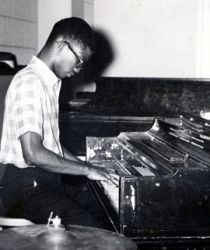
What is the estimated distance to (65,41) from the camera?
2561 mm

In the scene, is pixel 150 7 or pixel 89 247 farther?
pixel 150 7

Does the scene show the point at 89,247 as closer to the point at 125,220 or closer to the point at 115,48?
the point at 125,220

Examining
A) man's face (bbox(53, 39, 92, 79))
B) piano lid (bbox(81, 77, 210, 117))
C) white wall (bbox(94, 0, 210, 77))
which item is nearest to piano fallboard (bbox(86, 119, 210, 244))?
man's face (bbox(53, 39, 92, 79))

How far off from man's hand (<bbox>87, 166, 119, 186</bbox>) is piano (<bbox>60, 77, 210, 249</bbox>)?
0.06 metres

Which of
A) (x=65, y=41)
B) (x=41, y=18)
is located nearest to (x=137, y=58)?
(x=41, y=18)

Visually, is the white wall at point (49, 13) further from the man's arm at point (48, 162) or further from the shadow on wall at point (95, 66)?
the man's arm at point (48, 162)

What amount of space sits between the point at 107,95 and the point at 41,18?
1558 mm

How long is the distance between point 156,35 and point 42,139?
3.49 metres

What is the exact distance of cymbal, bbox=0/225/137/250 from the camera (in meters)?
1.42

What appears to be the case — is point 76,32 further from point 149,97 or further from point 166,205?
point 149,97

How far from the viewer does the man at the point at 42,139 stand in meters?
2.40

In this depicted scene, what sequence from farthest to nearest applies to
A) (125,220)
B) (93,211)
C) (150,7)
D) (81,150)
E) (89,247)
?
(150,7)
(81,150)
(93,211)
(125,220)
(89,247)

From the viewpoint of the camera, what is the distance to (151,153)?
270cm

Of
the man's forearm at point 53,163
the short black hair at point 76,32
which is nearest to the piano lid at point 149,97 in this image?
the short black hair at point 76,32
